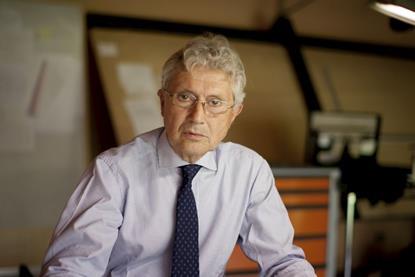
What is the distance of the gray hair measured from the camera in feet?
4.25

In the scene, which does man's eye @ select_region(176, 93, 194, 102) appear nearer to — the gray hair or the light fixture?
the gray hair

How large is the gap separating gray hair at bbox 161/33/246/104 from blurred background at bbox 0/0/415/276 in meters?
1.41

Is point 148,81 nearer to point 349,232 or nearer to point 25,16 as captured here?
point 25,16

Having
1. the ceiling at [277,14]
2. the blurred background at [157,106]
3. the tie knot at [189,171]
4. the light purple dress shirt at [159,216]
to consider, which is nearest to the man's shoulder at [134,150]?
the light purple dress shirt at [159,216]

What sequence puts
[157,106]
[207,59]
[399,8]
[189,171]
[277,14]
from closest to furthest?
1. [399,8]
2. [207,59]
3. [189,171]
4. [157,106]
5. [277,14]

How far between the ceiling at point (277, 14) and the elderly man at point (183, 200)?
6.31ft

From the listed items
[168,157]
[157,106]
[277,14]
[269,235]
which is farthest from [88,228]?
[277,14]

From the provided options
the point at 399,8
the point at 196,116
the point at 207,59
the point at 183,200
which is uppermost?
the point at 399,8

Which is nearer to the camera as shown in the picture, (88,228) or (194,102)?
(88,228)

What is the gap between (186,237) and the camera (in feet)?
4.37

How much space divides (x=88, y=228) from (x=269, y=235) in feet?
1.80

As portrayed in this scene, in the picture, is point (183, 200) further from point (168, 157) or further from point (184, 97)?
point (184, 97)

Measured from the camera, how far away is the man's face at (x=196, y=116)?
1301mm

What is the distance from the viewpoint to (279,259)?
1.40 metres
